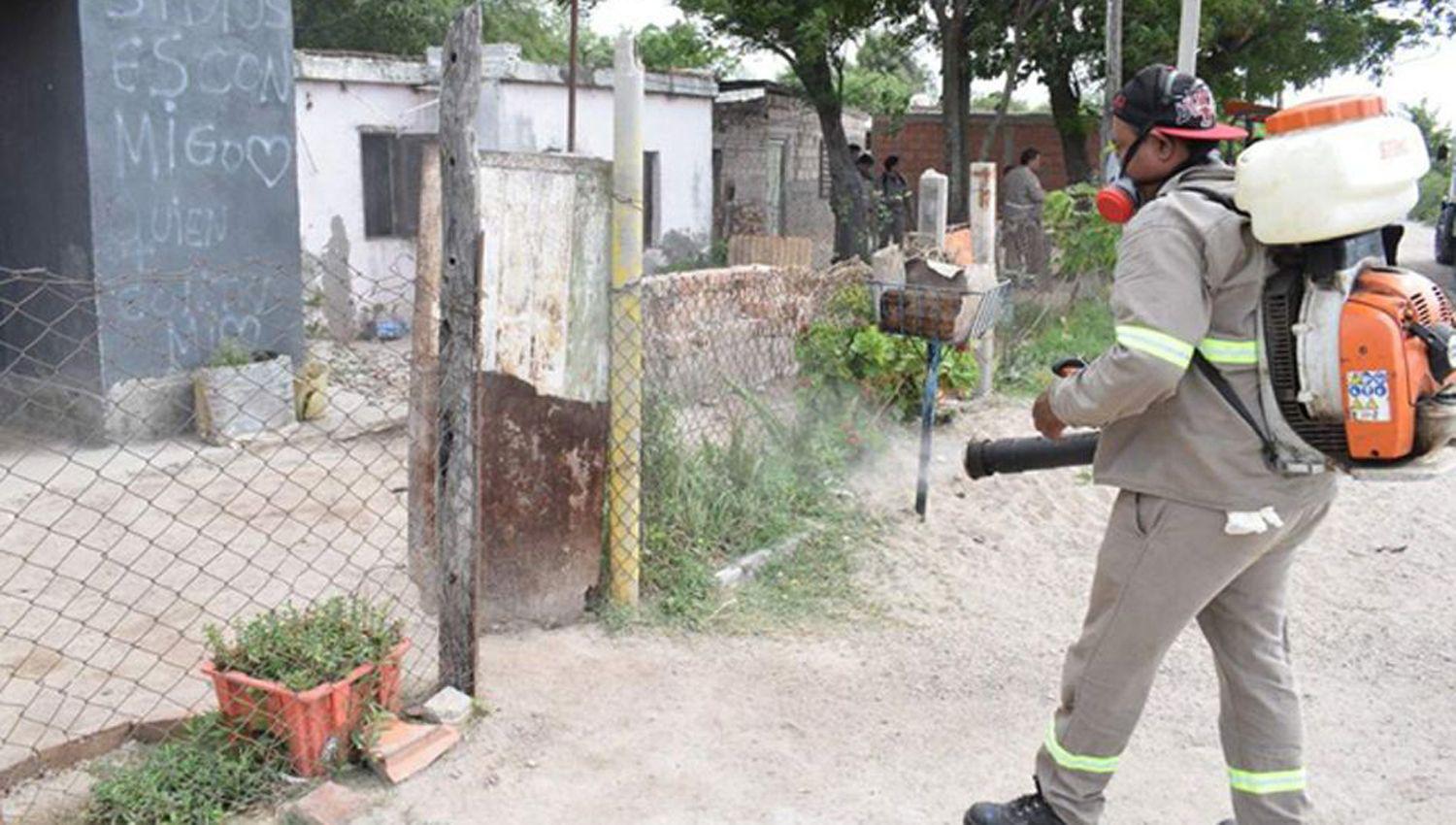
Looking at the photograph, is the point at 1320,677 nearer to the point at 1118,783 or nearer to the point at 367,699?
the point at 1118,783

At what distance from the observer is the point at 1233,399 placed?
278cm

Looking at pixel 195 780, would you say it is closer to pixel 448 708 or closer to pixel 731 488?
pixel 448 708

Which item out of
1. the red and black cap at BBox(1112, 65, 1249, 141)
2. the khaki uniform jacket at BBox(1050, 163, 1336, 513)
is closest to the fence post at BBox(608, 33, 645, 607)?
the red and black cap at BBox(1112, 65, 1249, 141)

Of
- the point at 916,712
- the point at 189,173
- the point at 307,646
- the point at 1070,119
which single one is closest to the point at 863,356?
the point at 916,712

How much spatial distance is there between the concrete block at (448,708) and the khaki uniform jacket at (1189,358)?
76.0 inches

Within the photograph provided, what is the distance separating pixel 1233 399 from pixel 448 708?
2262mm

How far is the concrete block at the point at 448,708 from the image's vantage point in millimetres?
3613

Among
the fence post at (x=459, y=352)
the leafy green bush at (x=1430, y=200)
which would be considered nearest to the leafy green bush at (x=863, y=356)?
the fence post at (x=459, y=352)

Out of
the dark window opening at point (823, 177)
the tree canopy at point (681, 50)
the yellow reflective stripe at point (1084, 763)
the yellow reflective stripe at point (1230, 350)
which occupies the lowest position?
the yellow reflective stripe at point (1084, 763)

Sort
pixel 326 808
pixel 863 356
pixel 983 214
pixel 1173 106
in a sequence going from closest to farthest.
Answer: pixel 1173 106 → pixel 326 808 → pixel 863 356 → pixel 983 214

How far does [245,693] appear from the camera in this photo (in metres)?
3.31

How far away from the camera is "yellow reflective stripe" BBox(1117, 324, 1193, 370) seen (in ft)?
8.80

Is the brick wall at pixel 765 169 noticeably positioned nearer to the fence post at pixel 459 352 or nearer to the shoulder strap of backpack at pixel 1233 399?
the fence post at pixel 459 352

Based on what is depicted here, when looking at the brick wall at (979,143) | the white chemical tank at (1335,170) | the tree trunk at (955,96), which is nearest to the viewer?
the white chemical tank at (1335,170)
